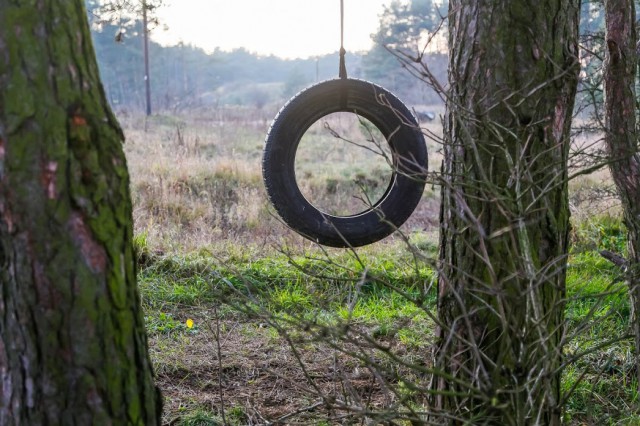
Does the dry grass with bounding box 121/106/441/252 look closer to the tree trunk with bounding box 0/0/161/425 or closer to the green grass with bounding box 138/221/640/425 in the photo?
the green grass with bounding box 138/221/640/425

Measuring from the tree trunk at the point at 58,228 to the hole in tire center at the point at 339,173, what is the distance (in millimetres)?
5126

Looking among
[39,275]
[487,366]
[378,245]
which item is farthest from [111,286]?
[378,245]

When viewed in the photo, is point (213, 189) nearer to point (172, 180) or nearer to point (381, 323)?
point (172, 180)

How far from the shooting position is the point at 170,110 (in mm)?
27312

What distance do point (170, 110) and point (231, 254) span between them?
22.5m

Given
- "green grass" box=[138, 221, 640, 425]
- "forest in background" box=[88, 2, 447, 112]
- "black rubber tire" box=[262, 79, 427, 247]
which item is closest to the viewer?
"green grass" box=[138, 221, 640, 425]

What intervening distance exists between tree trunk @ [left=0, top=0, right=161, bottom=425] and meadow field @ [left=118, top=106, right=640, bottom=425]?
17.5 inches

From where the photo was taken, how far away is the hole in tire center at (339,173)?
9.34 meters

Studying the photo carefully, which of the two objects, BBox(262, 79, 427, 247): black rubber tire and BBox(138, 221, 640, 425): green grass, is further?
BBox(262, 79, 427, 247): black rubber tire

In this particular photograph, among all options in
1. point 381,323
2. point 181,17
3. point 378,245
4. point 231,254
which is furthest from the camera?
point 181,17

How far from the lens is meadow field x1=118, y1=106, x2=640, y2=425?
7.59ft

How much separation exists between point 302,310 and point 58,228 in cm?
339

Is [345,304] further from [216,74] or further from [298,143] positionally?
[216,74]

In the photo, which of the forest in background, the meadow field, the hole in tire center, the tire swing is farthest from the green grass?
the forest in background
